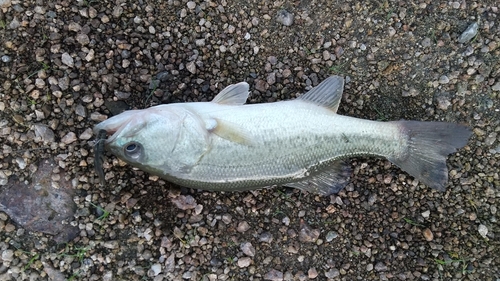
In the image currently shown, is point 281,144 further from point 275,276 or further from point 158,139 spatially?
point 275,276

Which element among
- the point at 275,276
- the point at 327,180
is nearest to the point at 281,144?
the point at 327,180

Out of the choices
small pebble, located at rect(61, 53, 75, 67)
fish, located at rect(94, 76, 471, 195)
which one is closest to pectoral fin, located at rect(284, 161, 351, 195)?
fish, located at rect(94, 76, 471, 195)

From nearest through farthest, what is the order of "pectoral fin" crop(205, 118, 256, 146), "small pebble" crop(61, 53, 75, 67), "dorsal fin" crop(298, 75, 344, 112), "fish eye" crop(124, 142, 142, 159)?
"fish eye" crop(124, 142, 142, 159) → "pectoral fin" crop(205, 118, 256, 146) → "dorsal fin" crop(298, 75, 344, 112) → "small pebble" crop(61, 53, 75, 67)

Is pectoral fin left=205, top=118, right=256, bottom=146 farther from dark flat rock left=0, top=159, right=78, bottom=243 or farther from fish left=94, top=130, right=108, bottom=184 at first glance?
dark flat rock left=0, top=159, right=78, bottom=243

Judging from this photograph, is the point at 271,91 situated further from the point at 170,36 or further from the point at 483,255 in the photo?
the point at 483,255

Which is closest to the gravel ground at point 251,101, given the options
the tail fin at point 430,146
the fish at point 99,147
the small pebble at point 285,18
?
the small pebble at point 285,18

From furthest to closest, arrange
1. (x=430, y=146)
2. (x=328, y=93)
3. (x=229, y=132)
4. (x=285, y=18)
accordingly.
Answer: (x=285, y=18) < (x=328, y=93) < (x=430, y=146) < (x=229, y=132)
